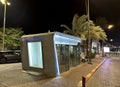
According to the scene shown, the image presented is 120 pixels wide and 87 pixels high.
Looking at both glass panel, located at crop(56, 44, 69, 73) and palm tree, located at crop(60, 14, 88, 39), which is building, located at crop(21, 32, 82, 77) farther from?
palm tree, located at crop(60, 14, 88, 39)

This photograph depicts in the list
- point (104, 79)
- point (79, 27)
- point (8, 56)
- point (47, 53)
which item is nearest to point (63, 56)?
point (47, 53)

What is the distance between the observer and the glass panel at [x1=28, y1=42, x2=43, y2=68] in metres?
14.6

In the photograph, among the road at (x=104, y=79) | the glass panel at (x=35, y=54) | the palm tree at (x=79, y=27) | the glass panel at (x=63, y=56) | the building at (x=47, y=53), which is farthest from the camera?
the palm tree at (x=79, y=27)

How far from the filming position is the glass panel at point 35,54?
14.6 meters

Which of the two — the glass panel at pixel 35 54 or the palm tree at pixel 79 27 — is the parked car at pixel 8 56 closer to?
the glass panel at pixel 35 54

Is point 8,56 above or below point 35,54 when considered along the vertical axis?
below

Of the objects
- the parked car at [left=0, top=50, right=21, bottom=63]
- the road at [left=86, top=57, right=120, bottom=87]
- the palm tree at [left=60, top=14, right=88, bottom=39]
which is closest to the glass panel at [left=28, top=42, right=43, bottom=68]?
the road at [left=86, top=57, right=120, bottom=87]

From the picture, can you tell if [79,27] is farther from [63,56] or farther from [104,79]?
[104,79]

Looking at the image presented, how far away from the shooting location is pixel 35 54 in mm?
15289

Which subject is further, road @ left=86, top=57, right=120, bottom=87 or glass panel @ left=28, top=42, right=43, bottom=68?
Result: glass panel @ left=28, top=42, right=43, bottom=68

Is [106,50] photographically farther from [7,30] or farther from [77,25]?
[7,30]

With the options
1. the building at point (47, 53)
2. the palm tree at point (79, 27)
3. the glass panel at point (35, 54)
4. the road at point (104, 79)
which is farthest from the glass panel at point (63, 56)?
the palm tree at point (79, 27)

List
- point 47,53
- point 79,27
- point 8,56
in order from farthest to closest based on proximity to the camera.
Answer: point 79,27, point 8,56, point 47,53

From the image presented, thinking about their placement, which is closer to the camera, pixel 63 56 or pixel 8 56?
pixel 63 56
